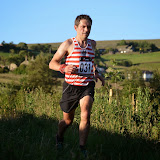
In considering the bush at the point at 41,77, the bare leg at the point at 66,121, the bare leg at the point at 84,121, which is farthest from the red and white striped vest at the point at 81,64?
the bush at the point at 41,77

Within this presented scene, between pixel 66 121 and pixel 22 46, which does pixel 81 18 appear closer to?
pixel 66 121

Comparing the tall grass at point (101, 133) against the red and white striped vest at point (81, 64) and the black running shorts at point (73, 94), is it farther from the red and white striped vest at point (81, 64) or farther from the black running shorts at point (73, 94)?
the red and white striped vest at point (81, 64)

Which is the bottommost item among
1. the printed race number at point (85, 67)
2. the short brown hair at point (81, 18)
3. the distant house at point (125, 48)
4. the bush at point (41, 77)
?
the bush at point (41, 77)

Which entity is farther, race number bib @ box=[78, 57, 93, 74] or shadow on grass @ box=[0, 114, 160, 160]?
race number bib @ box=[78, 57, 93, 74]

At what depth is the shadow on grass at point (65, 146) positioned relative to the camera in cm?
314

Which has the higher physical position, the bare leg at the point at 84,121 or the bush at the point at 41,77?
the bare leg at the point at 84,121

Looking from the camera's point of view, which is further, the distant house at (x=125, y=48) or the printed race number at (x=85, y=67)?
the distant house at (x=125, y=48)

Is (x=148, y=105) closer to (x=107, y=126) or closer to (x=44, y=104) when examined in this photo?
(x=107, y=126)

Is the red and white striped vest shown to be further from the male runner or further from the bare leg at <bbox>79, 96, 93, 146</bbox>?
the bare leg at <bbox>79, 96, 93, 146</bbox>

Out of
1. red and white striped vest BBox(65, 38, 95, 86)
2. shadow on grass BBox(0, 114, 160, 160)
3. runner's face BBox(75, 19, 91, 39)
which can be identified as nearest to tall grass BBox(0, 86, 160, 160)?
shadow on grass BBox(0, 114, 160, 160)

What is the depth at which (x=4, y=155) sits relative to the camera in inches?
119

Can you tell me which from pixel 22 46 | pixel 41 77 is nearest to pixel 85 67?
pixel 41 77

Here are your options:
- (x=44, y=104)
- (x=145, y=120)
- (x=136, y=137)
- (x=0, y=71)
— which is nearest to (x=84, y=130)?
(x=136, y=137)

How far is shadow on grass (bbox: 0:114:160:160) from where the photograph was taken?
3.14 m
